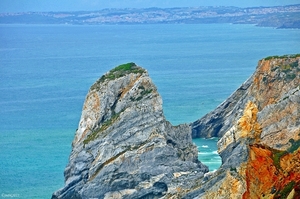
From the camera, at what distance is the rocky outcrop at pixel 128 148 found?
1651 inches

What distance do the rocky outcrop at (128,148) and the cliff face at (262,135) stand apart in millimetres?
2316

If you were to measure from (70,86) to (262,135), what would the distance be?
231 feet

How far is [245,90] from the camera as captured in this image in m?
64.4

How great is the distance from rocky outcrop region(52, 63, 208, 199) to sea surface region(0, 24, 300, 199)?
7.76m

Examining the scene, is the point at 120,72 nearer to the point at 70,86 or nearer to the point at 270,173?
the point at 270,173

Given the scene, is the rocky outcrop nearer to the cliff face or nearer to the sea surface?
the cliff face

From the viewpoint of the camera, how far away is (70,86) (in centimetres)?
10875

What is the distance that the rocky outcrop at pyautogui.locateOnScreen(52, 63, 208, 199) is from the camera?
4194 cm

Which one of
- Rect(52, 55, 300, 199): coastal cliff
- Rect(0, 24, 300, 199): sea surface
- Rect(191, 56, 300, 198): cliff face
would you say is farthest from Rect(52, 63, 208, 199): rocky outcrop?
Rect(0, 24, 300, 199): sea surface

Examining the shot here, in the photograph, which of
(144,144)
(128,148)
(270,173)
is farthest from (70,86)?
(270,173)

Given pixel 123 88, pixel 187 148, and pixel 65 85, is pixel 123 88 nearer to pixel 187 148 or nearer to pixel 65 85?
pixel 187 148

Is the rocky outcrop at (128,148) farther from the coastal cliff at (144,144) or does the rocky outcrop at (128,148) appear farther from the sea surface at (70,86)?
the sea surface at (70,86)

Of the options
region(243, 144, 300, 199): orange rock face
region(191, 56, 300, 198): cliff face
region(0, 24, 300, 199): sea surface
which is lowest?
region(243, 144, 300, 199): orange rock face

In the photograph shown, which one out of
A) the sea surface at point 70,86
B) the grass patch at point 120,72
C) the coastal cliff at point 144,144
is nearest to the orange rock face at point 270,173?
the coastal cliff at point 144,144
